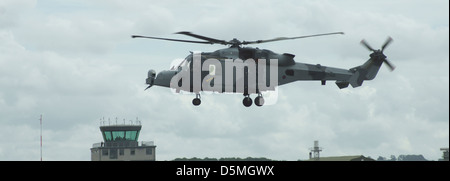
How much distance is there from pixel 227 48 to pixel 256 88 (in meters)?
4.10

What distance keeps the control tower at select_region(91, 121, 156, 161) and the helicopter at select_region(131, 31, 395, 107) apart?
114352 millimetres

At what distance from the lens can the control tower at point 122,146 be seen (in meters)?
174

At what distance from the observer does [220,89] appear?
5988 cm

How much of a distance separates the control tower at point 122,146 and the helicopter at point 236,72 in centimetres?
11435

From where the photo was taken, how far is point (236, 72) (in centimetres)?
6044

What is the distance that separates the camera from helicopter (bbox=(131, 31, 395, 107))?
196 feet

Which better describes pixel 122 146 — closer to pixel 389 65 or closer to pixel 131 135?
pixel 131 135

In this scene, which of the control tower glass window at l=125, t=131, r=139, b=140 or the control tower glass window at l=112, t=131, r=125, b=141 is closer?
the control tower glass window at l=112, t=131, r=125, b=141

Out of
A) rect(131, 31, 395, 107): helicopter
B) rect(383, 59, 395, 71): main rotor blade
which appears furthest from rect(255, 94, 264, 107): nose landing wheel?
rect(383, 59, 395, 71): main rotor blade

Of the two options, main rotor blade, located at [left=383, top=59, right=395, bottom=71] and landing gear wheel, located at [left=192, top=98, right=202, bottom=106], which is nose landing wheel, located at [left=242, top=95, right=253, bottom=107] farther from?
main rotor blade, located at [left=383, top=59, right=395, bottom=71]

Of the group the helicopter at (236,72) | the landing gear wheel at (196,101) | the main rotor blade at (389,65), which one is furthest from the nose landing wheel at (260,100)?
the main rotor blade at (389,65)

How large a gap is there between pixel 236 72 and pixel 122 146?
4692 inches
